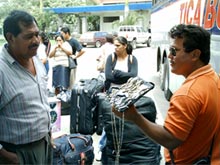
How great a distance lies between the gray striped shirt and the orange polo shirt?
44.7 inches

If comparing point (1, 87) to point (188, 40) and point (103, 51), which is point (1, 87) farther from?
point (103, 51)

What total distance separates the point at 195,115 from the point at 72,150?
224 cm

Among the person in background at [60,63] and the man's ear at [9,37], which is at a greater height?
the man's ear at [9,37]

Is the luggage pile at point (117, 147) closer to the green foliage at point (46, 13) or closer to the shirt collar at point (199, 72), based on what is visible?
the shirt collar at point (199, 72)

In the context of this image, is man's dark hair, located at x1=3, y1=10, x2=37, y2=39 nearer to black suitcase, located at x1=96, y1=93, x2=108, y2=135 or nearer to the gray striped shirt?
the gray striped shirt

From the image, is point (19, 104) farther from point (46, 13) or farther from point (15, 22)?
point (46, 13)

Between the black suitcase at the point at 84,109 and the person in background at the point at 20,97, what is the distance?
81.4 inches

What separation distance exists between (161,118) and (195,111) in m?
5.01

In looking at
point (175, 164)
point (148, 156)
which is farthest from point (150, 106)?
point (175, 164)

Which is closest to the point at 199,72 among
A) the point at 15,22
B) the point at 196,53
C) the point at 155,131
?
the point at 196,53

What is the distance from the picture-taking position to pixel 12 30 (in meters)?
2.54

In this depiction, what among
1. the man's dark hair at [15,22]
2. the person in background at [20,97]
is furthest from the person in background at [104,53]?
the man's dark hair at [15,22]

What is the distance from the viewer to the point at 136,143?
362cm

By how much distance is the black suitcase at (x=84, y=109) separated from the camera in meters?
4.79
